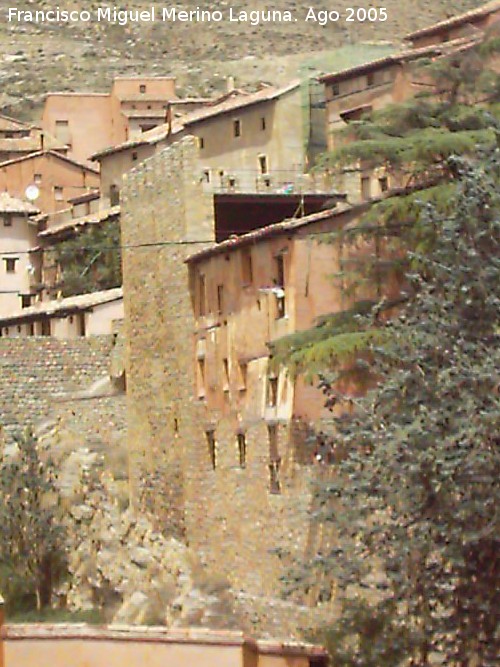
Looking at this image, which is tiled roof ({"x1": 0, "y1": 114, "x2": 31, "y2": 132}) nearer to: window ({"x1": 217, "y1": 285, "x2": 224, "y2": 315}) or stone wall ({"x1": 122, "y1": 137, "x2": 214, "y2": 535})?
stone wall ({"x1": 122, "y1": 137, "x2": 214, "y2": 535})

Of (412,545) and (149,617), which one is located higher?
(412,545)

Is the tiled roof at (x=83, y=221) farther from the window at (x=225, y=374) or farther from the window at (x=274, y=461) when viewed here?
the window at (x=274, y=461)

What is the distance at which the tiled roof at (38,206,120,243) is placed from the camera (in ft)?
182

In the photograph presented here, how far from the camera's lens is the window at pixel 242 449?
34156mm

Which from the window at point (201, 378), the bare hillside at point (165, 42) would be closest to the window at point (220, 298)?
the window at point (201, 378)

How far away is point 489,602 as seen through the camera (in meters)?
23.9

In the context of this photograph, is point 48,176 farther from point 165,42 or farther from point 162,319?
point 165,42

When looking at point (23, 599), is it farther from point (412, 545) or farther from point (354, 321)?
point (412, 545)

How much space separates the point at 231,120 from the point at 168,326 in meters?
15.3

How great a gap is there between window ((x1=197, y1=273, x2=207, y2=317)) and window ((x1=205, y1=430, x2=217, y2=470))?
80.7 inches

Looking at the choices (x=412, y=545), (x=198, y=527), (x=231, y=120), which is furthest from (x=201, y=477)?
(x=231, y=120)


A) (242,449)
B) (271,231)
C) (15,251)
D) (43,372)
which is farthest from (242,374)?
(15,251)

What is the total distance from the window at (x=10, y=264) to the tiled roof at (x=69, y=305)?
9.77 metres

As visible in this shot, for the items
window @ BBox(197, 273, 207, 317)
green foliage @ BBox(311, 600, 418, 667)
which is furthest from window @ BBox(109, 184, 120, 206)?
green foliage @ BBox(311, 600, 418, 667)
